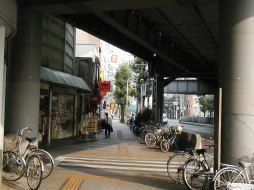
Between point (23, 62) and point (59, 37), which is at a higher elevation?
point (59, 37)

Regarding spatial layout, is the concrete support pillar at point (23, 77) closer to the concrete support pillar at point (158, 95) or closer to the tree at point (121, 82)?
the concrete support pillar at point (158, 95)

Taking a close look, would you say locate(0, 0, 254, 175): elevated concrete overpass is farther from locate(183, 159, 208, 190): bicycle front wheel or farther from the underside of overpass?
locate(183, 159, 208, 190): bicycle front wheel

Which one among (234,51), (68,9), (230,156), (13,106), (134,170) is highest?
(68,9)

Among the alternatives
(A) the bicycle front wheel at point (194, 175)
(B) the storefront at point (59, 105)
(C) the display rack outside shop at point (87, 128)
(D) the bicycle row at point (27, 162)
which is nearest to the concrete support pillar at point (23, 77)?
(D) the bicycle row at point (27, 162)

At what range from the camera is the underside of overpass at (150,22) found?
40.8 feet

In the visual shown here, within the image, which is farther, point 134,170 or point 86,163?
point 86,163

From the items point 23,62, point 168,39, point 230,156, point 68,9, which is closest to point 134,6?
point 68,9

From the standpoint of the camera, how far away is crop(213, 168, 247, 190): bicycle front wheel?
8469 millimetres

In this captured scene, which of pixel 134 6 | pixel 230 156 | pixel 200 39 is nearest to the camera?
pixel 230 156

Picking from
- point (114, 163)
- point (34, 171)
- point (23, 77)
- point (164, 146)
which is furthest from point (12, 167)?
point (164, 146)

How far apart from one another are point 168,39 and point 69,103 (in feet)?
22.3

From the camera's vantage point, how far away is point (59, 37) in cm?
2316

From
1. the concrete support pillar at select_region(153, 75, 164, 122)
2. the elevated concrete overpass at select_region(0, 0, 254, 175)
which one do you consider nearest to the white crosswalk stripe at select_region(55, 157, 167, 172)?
the elevated concrete overpass at select_region(0, 0, 254, 175)

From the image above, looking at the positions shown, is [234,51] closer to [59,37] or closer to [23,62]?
[23,62]
